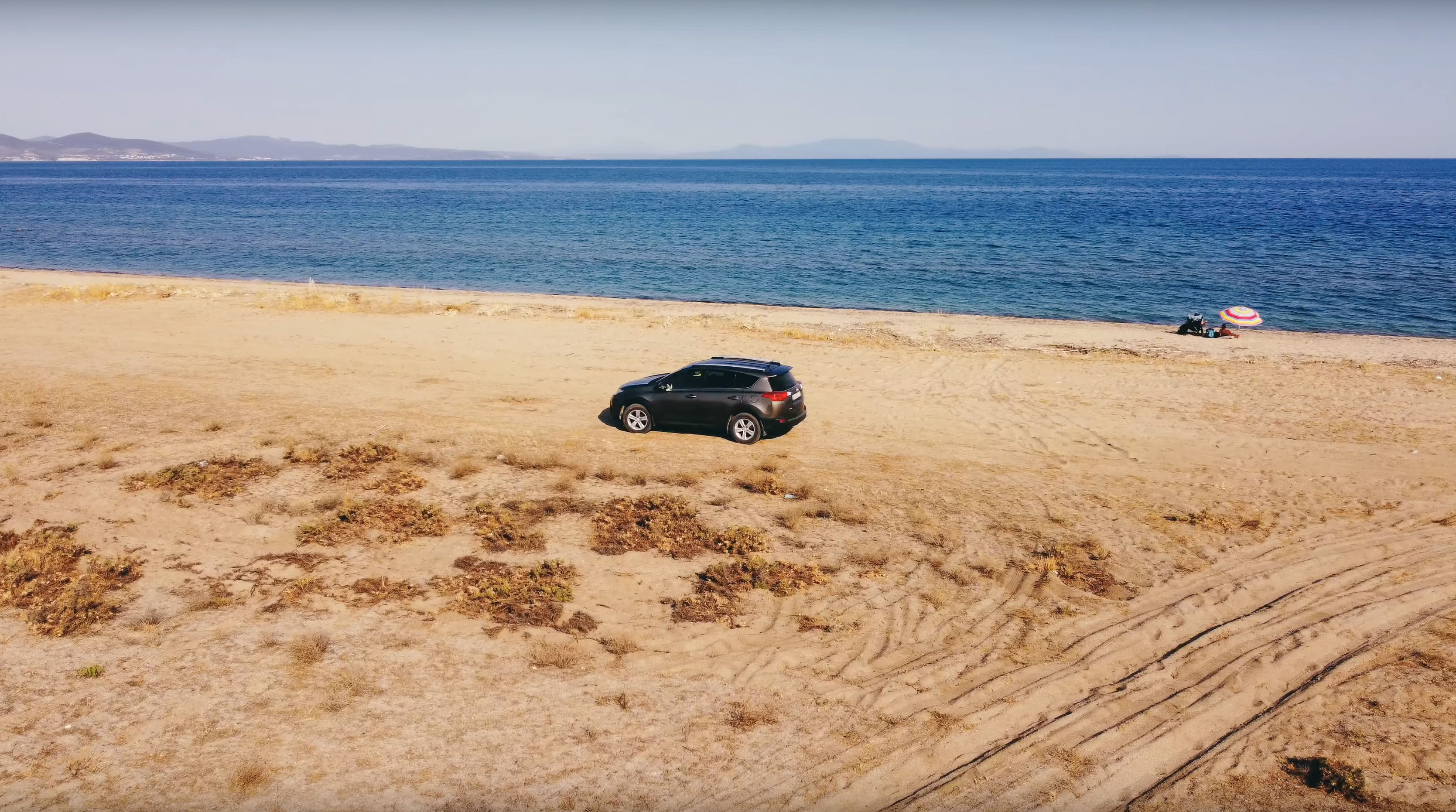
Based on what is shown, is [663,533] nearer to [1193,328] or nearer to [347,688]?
[347,688]

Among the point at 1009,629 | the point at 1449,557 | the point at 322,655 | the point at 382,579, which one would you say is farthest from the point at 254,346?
the point at 1449,557

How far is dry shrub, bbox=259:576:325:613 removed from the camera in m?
12.1

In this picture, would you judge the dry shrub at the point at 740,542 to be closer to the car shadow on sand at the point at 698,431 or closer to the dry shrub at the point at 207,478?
the car shadow on sand at the point at 698,431

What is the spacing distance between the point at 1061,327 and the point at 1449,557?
23.6 meters

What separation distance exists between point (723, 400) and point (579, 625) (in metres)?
8.47

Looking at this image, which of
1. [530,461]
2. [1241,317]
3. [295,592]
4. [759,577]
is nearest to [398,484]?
[530,461]

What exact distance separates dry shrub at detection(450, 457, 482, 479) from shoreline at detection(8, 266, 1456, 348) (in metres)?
24.2

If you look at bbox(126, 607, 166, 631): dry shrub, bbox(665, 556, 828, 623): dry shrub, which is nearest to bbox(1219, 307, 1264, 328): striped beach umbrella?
bbox(665, 556, 828, 623): dry shrub

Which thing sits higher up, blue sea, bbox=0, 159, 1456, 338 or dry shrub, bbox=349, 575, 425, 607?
blue sea, bbox=0, 159, 1456, 338

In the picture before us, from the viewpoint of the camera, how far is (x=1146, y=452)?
19391 millimetres

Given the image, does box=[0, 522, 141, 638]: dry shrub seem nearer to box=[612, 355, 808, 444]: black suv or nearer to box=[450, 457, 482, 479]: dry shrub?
box=[450, 457, 482, 479]: dry shrub

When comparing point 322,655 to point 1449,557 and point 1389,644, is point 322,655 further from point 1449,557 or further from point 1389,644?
point 1449,557

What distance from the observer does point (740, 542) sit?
14.1 m

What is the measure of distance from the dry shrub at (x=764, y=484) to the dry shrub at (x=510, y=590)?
175 inches
